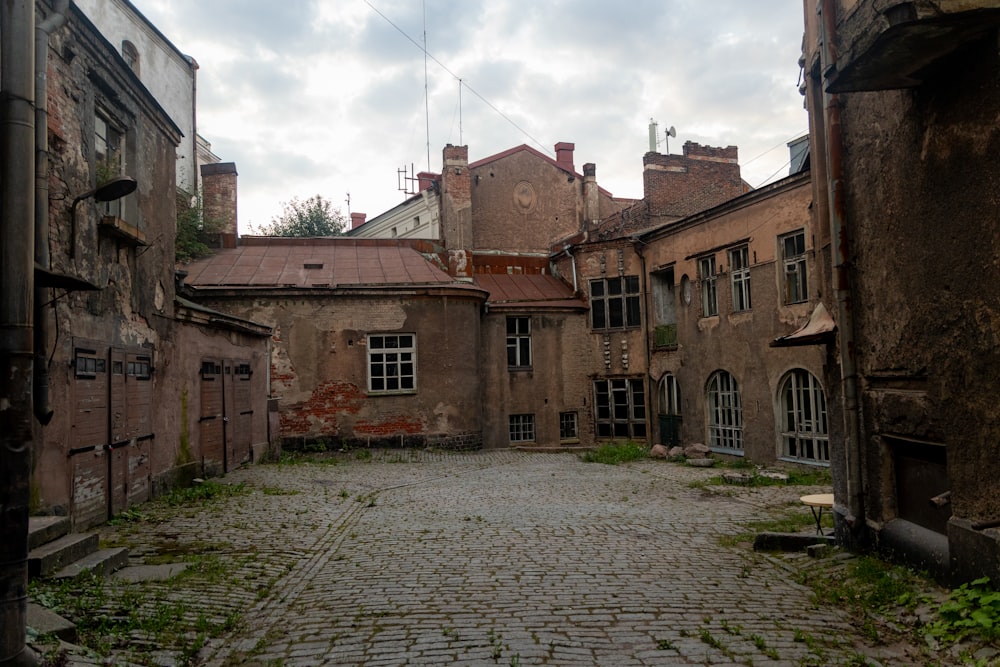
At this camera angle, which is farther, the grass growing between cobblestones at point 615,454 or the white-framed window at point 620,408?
the white-framed window at point 620,408

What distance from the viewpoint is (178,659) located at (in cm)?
508

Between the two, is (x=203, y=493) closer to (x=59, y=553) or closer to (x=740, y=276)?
(x=59, y=553)

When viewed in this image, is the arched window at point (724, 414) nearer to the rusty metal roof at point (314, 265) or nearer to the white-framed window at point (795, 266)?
the white-framed window at point (795, 266)

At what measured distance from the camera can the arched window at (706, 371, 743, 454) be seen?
19203mm

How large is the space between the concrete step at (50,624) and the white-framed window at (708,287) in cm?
1726

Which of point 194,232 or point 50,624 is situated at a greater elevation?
point 194,232

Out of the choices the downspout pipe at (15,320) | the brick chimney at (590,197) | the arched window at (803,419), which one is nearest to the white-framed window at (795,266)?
the arched window at (803,419)

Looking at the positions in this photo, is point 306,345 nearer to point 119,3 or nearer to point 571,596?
point 119,3

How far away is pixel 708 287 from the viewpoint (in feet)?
66.5

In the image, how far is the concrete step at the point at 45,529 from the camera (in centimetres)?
684

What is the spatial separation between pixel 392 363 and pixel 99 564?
14820 millimetres

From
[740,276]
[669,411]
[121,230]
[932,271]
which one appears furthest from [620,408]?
[932,271]

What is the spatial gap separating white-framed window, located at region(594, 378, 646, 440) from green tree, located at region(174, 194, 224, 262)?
13.5 meters

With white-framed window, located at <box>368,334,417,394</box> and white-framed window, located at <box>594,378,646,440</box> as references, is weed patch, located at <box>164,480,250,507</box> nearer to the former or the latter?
white-framed window, located at <box>368,334,417,394</box>
